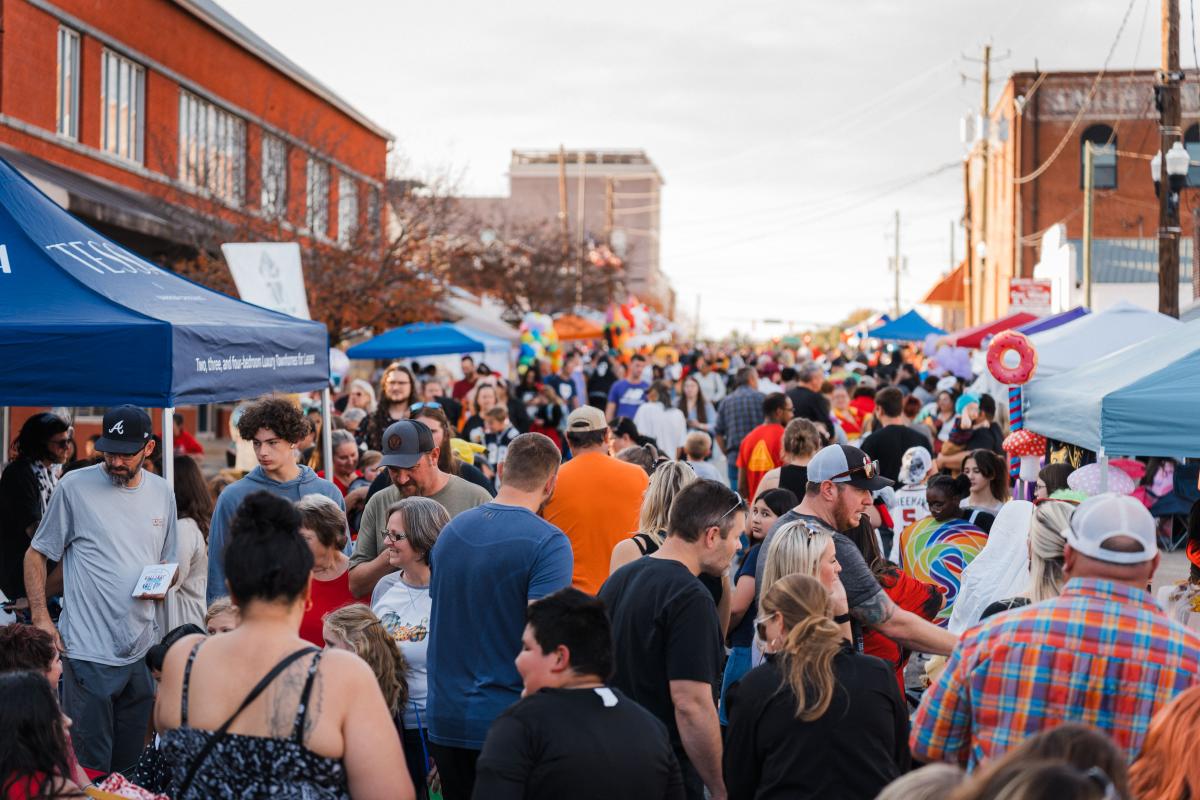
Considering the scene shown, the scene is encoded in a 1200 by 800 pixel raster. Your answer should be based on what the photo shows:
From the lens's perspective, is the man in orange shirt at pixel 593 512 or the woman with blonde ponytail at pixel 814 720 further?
the man in orange shirt at pixel 593 512

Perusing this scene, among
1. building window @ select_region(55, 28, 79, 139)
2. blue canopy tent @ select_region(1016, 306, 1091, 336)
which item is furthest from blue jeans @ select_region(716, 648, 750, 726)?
building window @ select_region(55, 28, 79, 139)

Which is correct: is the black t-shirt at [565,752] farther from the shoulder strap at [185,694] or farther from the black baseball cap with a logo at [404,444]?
the black baseball cap with a logo at [404,444]

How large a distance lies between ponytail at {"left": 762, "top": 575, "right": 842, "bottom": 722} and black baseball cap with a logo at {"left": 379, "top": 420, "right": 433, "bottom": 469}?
8.68ft

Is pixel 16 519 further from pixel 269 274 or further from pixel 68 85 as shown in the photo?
pixel 68 85

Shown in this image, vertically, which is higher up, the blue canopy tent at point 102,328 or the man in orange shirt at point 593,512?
the blue canopy tent at point 102,328

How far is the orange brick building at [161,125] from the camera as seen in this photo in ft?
70.5

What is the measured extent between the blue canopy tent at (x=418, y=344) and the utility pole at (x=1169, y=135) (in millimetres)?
10195

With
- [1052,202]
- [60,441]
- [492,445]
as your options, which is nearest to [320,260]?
[492,445]

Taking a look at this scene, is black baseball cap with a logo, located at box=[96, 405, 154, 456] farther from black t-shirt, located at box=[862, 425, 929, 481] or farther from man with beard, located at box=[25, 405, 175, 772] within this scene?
black t-shirt, located at box=[862, 425, 929, 481]

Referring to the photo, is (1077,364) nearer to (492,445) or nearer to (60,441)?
(492,445)

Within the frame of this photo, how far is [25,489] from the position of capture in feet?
23.5

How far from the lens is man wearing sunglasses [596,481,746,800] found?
4750 mm

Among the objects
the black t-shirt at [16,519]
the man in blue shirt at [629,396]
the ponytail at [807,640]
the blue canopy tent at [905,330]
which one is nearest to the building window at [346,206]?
the blue canopy tent at [905,330]

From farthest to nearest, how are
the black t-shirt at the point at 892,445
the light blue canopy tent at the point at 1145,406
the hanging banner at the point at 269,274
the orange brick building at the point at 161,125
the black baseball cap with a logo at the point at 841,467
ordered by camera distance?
1. the orange brick building at the point at 161,125
2. the black t-shirt at the point at 892,445
3. the hanging banner at the point at 269,274
4. the light blue canopy tent at the point at 1145,406
5. the black baseball cap with a logo at the point at 841,467
